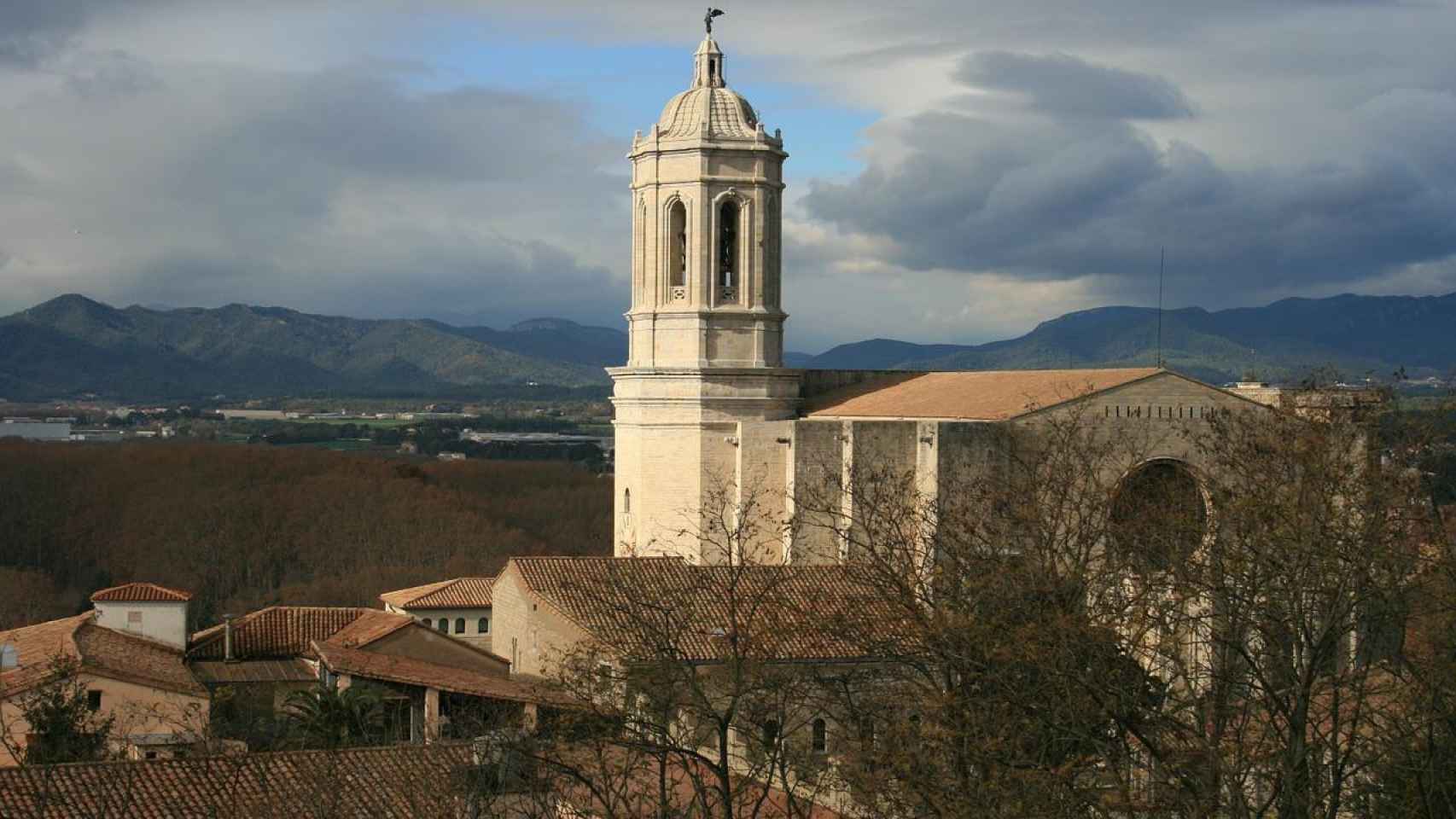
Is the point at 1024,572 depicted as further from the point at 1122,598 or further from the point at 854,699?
the point at 854,699

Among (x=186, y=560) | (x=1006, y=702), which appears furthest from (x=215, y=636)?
(x=186, y=560)

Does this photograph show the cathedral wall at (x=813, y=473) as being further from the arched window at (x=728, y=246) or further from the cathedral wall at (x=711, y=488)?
the arched window at (x=728, y=246)

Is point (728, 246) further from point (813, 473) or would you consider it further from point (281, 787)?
point (281, 787)

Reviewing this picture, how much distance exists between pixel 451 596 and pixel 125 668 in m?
13.5

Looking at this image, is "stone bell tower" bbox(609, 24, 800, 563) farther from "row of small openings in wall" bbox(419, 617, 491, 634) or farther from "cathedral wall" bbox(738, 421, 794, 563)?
"row of small openings in wall" bbox(419, 617, 491, 634)

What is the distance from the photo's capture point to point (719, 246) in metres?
36.5

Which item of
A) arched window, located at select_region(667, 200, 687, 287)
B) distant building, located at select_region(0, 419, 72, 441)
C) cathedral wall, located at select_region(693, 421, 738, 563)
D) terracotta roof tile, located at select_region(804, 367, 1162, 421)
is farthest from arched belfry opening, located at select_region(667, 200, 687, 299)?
distant building, located at select_region(0, 419, 72, 441)

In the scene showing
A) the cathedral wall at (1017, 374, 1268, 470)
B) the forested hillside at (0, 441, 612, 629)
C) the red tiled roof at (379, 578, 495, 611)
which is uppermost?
the cathedral wall at (1017, 374, 1268, 470)

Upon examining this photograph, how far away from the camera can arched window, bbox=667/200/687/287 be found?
119ft

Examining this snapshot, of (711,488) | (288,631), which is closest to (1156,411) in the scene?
(711,488)

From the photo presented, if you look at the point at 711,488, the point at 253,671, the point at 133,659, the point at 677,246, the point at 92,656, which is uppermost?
the point at 677,246

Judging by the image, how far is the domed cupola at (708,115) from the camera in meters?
36.2

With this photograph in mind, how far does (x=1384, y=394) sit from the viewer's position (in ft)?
72.7

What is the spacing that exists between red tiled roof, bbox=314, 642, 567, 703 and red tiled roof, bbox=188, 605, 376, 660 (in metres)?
4.16
